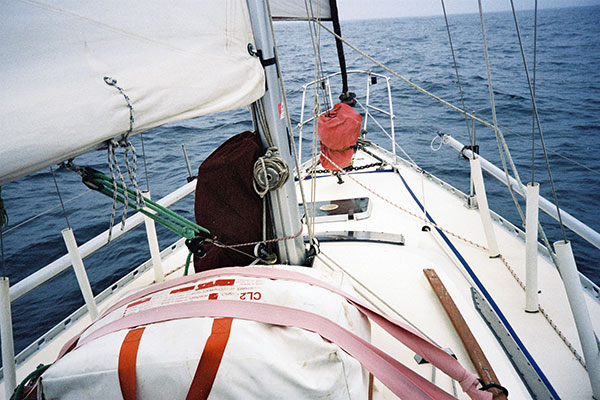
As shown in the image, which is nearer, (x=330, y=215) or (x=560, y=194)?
(x=330, y=215)

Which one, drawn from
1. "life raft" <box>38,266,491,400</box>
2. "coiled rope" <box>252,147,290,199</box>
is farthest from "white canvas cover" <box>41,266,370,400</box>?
"coiled rope" <box>252,147,290,199</box>

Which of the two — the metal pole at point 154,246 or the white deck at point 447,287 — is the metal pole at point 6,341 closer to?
the white deck at point 447,287

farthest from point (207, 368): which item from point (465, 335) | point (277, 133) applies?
point (465, 335)

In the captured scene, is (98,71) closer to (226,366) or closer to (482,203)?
(226,366)

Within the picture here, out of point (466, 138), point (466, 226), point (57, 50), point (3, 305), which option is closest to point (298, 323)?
point (57, 50)

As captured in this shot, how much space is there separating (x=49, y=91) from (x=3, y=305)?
2.68 ft

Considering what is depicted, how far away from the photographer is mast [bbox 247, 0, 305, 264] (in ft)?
4.61

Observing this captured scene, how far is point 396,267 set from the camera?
2064 millimetres

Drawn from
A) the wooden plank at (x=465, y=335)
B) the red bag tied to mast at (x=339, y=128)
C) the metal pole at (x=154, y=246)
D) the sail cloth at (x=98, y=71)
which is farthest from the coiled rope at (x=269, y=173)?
the red bag tied to mast at (x=339, y=128)

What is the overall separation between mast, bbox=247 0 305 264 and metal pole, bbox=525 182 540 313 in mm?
1030

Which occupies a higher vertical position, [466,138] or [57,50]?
[57,50]

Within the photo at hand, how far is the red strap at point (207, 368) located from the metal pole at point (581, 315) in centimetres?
125

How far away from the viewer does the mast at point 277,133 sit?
55.3 inches

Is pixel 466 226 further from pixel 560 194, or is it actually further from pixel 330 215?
pixel 560 194
